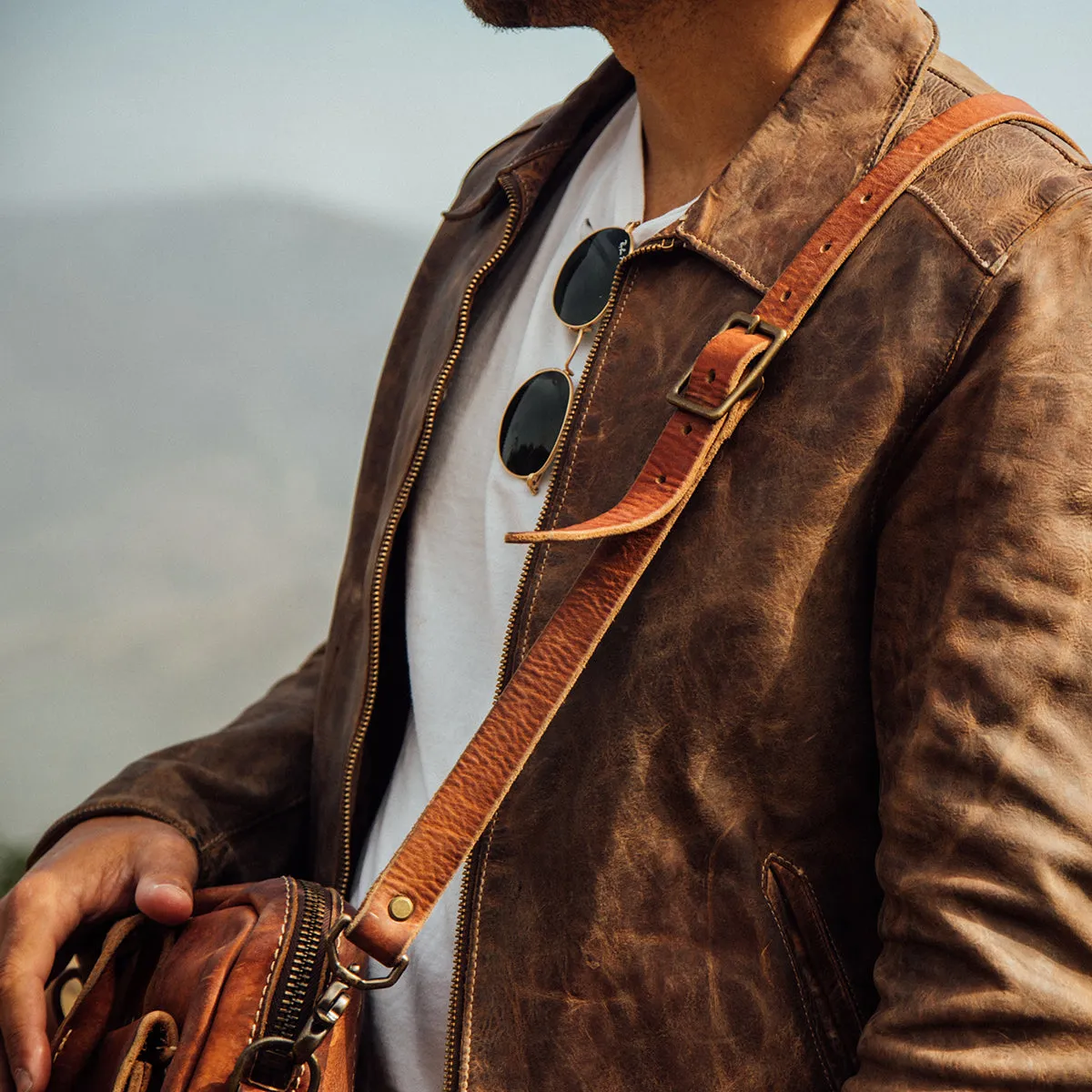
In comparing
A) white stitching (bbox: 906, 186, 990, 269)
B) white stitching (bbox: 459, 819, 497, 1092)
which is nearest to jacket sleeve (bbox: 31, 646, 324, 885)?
white stitching (bbox: 459, 819, 497, 1092)

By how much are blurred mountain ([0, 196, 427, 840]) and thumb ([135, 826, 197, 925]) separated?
158cm

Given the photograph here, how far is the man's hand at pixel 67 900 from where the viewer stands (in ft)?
4.08

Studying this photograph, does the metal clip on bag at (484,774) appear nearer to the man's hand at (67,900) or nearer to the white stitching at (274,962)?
the white stitching at (274,962)

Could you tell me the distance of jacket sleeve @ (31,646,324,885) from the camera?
151 cm

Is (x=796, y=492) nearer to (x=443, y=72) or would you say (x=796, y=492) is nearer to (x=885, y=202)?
(x=885, y=202)

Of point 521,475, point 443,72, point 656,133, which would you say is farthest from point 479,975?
point 443,72

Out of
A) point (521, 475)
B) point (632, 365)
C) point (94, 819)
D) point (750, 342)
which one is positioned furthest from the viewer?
point (94, 819)

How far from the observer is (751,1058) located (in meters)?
1.06

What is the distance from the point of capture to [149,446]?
2.94 metres

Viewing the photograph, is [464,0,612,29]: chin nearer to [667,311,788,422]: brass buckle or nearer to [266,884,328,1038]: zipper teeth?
[667,311,788,422]: brass buckle

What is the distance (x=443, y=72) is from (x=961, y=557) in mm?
2241

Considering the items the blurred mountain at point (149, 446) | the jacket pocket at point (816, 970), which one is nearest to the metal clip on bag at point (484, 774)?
the jacket pocket at point (816, 970)

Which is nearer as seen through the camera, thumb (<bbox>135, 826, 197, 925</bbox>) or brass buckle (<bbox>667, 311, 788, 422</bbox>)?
brass buckle (<bbox>667, 311, 788, 422</bbox>)

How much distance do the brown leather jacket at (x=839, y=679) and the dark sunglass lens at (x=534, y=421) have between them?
7 cm
